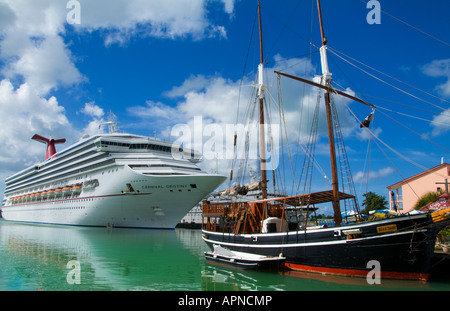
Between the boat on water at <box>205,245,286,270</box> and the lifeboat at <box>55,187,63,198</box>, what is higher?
the lifeboat at <box>55,187,63,198</box>

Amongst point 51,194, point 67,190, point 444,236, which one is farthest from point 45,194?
point 444,236

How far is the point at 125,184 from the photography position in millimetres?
40406

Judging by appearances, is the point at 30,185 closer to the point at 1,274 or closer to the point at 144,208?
the point at 144,208

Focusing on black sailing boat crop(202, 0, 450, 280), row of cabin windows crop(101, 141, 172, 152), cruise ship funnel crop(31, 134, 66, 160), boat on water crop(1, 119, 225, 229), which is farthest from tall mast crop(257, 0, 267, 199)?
cruise ship funnel crop(31, 134, 66, 160)

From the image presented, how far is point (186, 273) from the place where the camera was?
15070 mm

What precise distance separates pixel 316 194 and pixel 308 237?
2.68 metres

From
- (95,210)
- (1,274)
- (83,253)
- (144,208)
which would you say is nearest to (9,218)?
(95,210)

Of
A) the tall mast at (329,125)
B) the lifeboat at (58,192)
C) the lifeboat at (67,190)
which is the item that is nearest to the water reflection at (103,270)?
the tall mast at (329,125)

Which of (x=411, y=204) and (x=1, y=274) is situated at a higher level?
(x=411, y=204)

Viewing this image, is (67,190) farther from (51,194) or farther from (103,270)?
(103,270)

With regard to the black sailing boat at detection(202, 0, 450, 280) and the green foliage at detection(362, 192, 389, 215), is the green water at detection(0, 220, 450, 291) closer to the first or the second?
the black sailing boat at detection(202, 0, 450, 280)

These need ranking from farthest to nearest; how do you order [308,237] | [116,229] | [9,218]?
[9,218] < [116,229] < [308,237]

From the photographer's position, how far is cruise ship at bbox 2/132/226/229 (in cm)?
3803

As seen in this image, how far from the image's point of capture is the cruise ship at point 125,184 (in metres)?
38.0
